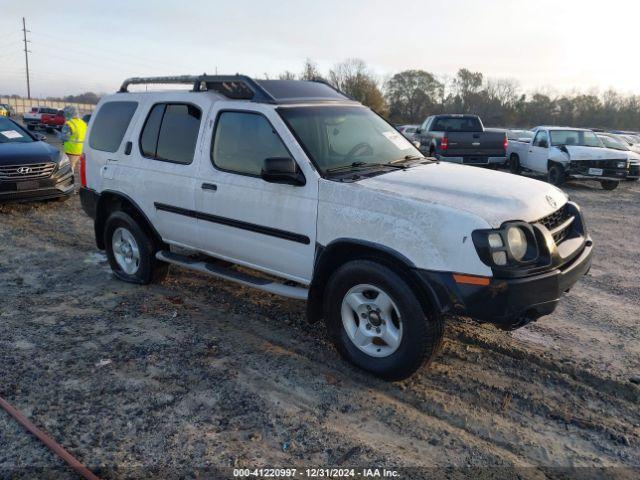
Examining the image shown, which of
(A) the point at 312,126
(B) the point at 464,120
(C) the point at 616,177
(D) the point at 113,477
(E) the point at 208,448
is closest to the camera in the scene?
(D) the point at 113,477

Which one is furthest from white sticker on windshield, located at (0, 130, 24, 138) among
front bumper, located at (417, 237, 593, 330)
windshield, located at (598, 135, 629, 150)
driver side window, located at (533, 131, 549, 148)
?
windshield, located at (598, 135, 629, 150)

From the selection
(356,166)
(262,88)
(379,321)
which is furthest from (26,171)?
(379,321)

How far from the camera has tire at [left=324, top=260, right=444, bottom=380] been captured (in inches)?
134

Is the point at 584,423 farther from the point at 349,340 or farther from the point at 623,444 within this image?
the point at 349,340

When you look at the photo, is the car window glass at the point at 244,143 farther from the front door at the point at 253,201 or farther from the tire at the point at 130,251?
the tire at the point at 130,251

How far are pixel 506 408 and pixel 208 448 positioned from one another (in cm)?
192

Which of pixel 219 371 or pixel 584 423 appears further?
pixel 219 371

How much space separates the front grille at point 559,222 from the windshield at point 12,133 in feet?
32.6

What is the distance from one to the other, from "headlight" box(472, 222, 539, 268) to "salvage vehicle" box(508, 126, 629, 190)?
1187 cm

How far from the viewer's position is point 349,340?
385 centimetres

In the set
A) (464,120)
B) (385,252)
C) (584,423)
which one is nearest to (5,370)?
(385,252)

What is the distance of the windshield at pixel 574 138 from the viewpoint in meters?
14.7

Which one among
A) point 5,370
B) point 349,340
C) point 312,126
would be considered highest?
point 312,126

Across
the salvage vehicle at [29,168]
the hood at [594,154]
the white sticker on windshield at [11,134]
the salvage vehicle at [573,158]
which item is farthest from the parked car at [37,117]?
the hood at [594,154]
